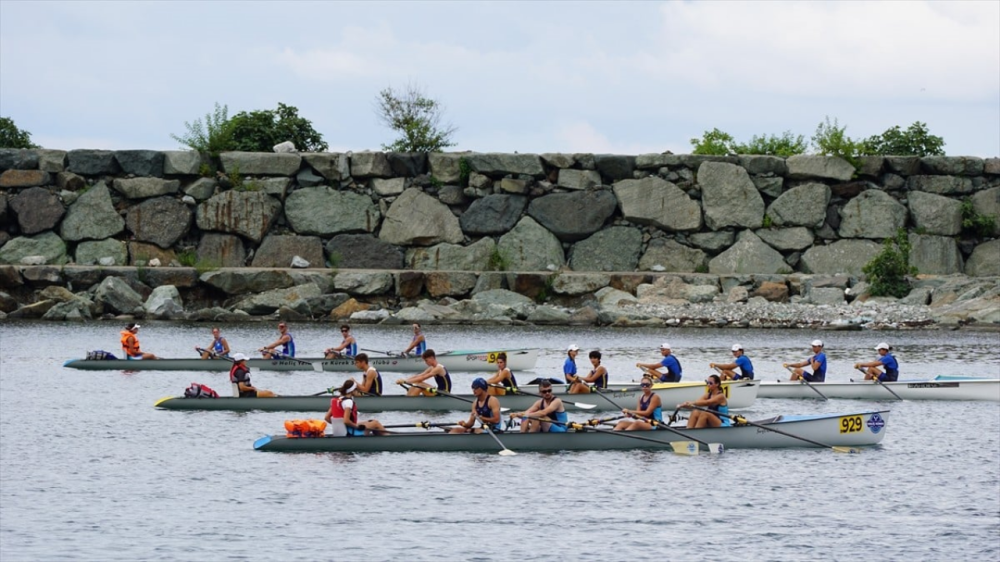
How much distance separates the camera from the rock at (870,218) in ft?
225

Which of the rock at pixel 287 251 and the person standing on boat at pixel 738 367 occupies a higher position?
the rock at pixel 287 251

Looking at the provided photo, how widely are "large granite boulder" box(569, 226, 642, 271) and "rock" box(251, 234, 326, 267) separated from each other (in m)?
11.9

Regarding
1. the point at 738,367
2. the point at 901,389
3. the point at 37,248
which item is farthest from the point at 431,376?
the point at 37,248

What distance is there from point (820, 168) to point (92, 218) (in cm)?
3416

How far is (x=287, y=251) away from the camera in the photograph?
226 feet

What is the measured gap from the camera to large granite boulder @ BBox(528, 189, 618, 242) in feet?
225

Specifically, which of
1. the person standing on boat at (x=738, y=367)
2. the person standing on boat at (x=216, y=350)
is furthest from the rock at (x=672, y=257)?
the person standing on boat at (x=738, y=367)

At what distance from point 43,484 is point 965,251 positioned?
52930 millimetres

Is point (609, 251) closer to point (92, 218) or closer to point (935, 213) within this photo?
point (935, 213)

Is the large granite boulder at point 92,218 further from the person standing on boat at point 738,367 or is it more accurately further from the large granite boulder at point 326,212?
the person standing on boat at point 738,367

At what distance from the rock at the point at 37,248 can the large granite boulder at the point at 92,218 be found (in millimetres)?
578

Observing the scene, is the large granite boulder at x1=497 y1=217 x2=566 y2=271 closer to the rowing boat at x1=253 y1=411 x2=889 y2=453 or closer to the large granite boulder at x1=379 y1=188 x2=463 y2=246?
the large granite boulder at x1=379 y1=188 x2=463 y2=246

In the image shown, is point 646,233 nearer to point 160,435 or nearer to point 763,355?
point 763,355

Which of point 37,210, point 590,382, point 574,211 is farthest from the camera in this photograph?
point 37,210
